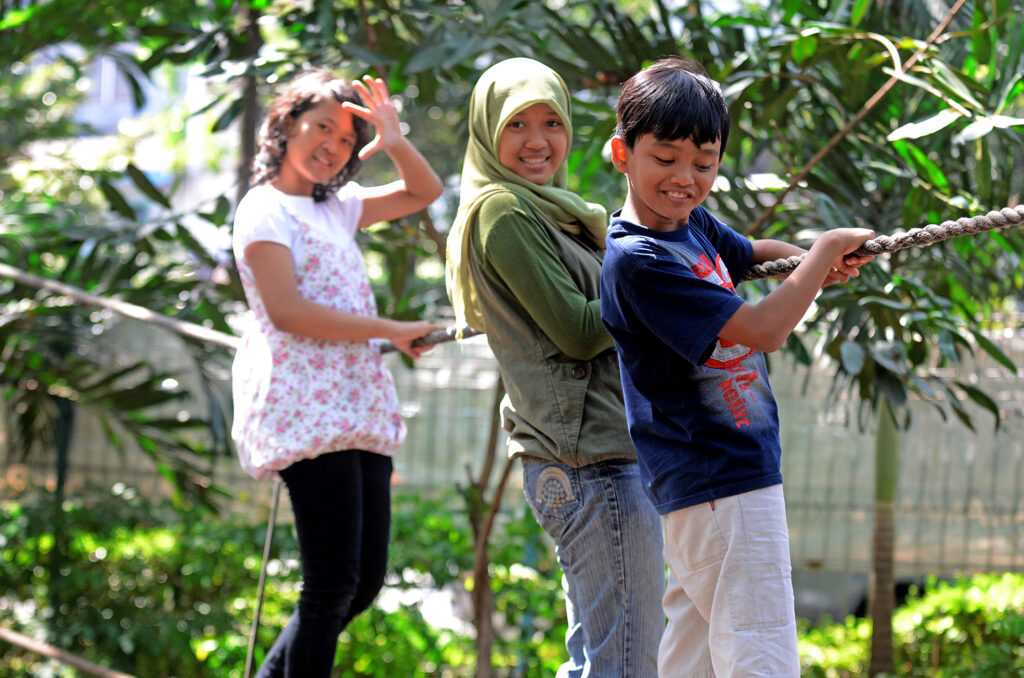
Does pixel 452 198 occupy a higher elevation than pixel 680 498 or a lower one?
higher

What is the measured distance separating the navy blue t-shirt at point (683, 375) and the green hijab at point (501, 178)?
7.6 inches

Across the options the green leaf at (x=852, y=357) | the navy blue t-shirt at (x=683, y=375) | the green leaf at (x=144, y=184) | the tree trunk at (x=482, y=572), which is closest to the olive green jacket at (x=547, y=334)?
the navy blue t-shirt at (x=683, y=375)

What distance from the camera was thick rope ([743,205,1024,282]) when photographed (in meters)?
0.95

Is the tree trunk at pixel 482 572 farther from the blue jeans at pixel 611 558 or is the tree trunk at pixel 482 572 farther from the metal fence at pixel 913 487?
the metal fence at pixel 913 487

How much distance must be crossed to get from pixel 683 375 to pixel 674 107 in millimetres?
314

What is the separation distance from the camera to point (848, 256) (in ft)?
3.67

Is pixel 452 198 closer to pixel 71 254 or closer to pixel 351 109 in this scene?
pixel 71 254

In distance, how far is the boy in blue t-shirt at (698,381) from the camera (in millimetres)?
1144

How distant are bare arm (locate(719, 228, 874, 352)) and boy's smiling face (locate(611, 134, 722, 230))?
0.16 metres

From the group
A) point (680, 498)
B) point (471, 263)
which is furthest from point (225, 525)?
point (680, 498)

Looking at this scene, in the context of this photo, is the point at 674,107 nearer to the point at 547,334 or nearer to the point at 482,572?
the point at 547,334

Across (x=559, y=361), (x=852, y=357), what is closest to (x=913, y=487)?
(x=852, y=357)

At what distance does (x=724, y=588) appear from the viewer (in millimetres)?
1168

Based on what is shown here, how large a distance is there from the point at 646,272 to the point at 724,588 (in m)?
0.38
